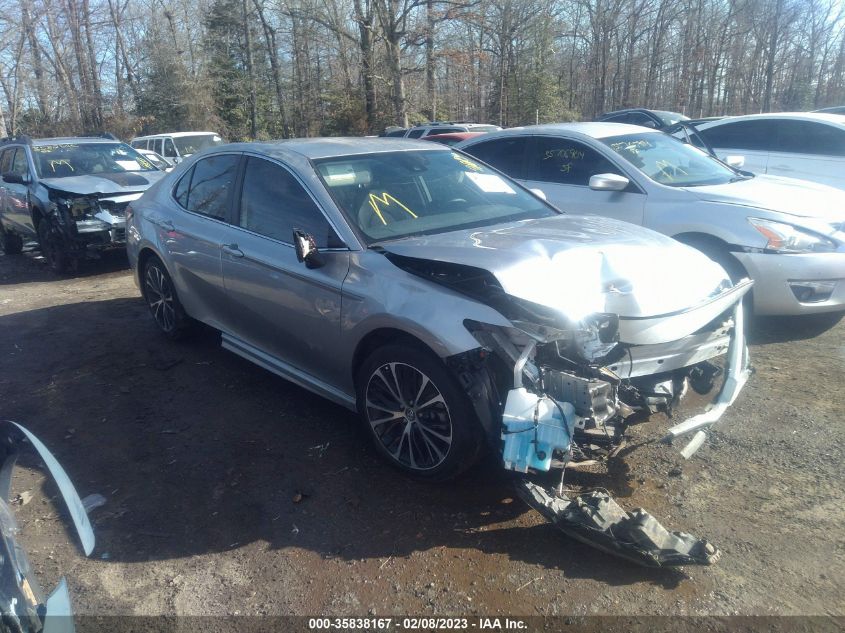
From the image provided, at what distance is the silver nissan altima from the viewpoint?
3.10 meters

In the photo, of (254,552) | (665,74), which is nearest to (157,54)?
(665,74)

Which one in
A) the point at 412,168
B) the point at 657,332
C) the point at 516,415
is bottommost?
the point at 516,415

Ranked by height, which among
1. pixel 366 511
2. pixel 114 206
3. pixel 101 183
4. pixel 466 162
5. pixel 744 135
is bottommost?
pixel 366 511

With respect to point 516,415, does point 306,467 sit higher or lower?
lower

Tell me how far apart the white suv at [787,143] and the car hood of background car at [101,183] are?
816 centimetres

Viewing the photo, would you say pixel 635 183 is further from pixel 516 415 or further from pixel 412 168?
pixel 516 415

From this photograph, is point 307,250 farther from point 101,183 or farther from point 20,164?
point 20,164

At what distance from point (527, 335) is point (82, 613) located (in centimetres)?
226

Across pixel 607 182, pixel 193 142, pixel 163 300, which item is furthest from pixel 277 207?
pixel 193 142

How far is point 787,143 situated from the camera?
9.23 metres

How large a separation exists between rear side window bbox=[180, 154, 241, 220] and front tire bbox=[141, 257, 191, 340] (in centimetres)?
69

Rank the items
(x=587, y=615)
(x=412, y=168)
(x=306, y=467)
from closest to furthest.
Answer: (x=587, y=615), (x=306, y=467), (x=412, y=168)

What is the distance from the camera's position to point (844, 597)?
2.68 m

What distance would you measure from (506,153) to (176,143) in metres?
16.6
